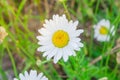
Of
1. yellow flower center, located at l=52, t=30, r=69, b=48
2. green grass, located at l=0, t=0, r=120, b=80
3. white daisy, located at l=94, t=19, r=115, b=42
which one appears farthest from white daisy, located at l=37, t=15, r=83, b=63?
white daisy, located at l=94, t=19, r=115, b=42

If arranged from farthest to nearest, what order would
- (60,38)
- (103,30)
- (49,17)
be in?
(49,17)
(103,30)
(60,38)

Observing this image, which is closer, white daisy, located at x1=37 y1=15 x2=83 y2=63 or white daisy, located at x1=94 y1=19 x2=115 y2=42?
white daisy, located at x1=37 y1=15 x2=83 y2=63

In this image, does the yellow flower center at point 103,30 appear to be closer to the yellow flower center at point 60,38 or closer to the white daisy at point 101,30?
the white daisy at point 101,30

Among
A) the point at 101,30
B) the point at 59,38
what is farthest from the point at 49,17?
the point at 59,38

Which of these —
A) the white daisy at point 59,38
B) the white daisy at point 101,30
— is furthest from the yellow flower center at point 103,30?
the white daisy at point 59,38

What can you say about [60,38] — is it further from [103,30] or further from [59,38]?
[103,30]

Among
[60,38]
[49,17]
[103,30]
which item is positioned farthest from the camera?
[49,17]

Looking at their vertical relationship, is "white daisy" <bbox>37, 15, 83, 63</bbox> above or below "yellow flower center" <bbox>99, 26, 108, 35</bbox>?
below

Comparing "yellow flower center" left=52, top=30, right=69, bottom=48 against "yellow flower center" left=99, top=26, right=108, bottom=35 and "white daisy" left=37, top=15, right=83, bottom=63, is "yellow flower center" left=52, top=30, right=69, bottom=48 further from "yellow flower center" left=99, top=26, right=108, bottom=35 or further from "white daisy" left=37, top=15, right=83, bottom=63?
"yellow flower center" left=99, top=26, right=108, bottom=35
